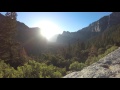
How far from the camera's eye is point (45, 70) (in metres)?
9.12

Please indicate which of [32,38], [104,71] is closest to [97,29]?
[32,38]

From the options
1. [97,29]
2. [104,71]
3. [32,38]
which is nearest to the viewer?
[104,71]

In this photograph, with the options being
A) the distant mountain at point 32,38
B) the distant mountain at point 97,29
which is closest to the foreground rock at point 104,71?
the distant mountain at point 32,38

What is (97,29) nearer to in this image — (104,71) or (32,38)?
(32,38)

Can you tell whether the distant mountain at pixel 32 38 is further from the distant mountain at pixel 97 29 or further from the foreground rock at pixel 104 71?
the foreground rock at pixel 104 71

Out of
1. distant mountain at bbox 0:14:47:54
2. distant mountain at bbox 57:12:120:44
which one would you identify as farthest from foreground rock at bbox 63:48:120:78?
distant mountain at bbox 57:12:120:44

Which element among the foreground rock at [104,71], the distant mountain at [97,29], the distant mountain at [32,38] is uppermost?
the distant mountain at [97,29]

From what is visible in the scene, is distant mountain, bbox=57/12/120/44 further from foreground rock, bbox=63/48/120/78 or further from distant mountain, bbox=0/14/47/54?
foreground rock, bbox=63/48/120/78
